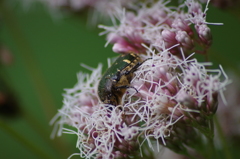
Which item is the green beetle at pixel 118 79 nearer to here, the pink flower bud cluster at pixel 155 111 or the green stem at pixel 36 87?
the pink flower bud cluster at pixel 155 111

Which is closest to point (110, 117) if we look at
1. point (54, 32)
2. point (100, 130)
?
point (100, 130)

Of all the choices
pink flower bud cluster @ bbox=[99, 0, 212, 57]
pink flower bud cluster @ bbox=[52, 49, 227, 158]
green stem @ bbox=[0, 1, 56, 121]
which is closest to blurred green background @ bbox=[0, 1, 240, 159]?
green stem @ bbox=[0, 1, 56, 121]

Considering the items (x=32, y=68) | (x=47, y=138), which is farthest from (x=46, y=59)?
(x=47, y=138)

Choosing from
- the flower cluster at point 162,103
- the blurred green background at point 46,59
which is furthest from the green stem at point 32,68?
the flower cluster at point 162,103

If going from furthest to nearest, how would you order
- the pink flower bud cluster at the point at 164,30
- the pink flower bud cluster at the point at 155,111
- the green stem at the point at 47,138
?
the green stem at the point at 47,138, the pink flower bud cluster at the point at 164,30, the pink flower bud cluster at the point at 155,111

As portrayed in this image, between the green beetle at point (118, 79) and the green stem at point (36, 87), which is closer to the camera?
the green beetle at point (118, 79)

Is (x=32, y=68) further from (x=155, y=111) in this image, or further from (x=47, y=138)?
(x=155, y=111)

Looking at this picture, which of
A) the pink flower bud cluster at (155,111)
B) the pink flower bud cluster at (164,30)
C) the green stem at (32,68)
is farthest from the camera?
the green stem at (32,68)
